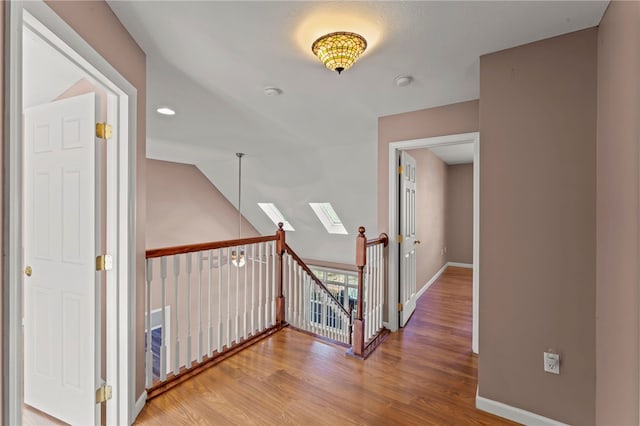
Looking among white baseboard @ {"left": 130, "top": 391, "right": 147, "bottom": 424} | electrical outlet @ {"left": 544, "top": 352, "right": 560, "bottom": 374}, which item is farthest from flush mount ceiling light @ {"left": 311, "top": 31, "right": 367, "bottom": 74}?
white baseboard @ {"left": 130, "top": 391, "right": 147, "bottom": 424}

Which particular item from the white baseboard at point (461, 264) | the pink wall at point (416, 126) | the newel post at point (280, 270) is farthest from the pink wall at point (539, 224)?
the white baseboard at point (461, 264)

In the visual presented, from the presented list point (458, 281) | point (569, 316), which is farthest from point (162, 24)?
point (458, 281)

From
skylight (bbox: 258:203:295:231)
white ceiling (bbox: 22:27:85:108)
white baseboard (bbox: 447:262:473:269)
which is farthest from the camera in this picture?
skylight (bbox: 258:203:295:231)

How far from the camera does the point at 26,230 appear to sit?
6.15 ft

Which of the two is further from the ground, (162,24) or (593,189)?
(162,24)

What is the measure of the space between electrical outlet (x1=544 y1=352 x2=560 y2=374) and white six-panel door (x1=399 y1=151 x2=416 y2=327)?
61.6 inches

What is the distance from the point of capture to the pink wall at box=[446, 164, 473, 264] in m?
6.45

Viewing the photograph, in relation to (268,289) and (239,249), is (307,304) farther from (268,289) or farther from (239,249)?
(239,249)

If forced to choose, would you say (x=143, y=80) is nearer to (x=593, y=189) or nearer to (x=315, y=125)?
(x=315, y=125)

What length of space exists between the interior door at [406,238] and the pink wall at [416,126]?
0.60 ft

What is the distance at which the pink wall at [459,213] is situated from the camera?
6.45 metres

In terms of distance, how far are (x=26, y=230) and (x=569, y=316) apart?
342 centimetres

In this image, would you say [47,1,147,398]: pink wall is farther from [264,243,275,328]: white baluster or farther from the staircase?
[264,243,275,328]: white baluster

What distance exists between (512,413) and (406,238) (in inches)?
71.0
